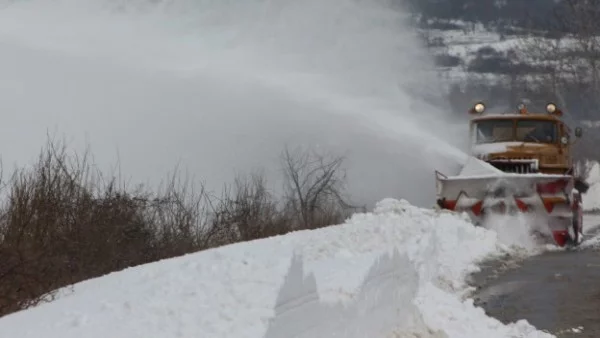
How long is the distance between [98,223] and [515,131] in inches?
348

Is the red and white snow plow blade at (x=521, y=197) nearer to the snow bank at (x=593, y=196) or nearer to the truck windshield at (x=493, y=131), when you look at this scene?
the truck windshield at (x=493, y=131)

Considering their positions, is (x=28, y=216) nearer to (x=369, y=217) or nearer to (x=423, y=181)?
(x=369, y=217)

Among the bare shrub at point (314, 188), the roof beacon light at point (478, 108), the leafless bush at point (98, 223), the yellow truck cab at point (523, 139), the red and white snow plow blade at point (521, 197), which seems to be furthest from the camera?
the bare shrub at point (314, 188)

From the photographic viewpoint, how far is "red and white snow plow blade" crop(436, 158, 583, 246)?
14.3 metres

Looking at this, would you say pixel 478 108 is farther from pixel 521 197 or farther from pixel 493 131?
pixel 521 197

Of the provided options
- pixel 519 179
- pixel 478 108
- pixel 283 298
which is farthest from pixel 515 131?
pixel 283 298

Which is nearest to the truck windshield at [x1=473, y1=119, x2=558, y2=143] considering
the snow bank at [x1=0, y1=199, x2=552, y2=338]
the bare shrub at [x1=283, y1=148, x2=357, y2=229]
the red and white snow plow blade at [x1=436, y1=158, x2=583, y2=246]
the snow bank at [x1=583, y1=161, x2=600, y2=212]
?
the red and white snow plow blade at [x1=436, y1=158, x2=583, y2=246]

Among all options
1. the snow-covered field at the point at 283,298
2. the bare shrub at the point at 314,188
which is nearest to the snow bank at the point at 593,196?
the bare shrub at the point at 314,188

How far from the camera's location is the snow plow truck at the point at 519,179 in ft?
47.1

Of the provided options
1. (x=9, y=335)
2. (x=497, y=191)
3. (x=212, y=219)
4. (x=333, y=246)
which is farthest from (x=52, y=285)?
(x=497, y=191)

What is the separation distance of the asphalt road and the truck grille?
2762 millimetres

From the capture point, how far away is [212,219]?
49.5 ft

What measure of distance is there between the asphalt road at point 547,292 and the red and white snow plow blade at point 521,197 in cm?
106

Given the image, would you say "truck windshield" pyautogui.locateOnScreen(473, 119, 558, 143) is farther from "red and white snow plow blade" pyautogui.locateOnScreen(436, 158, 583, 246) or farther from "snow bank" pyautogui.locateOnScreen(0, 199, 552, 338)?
"snow bank" pyautogui.locateOnScreen(0, 199, 552, 338)
